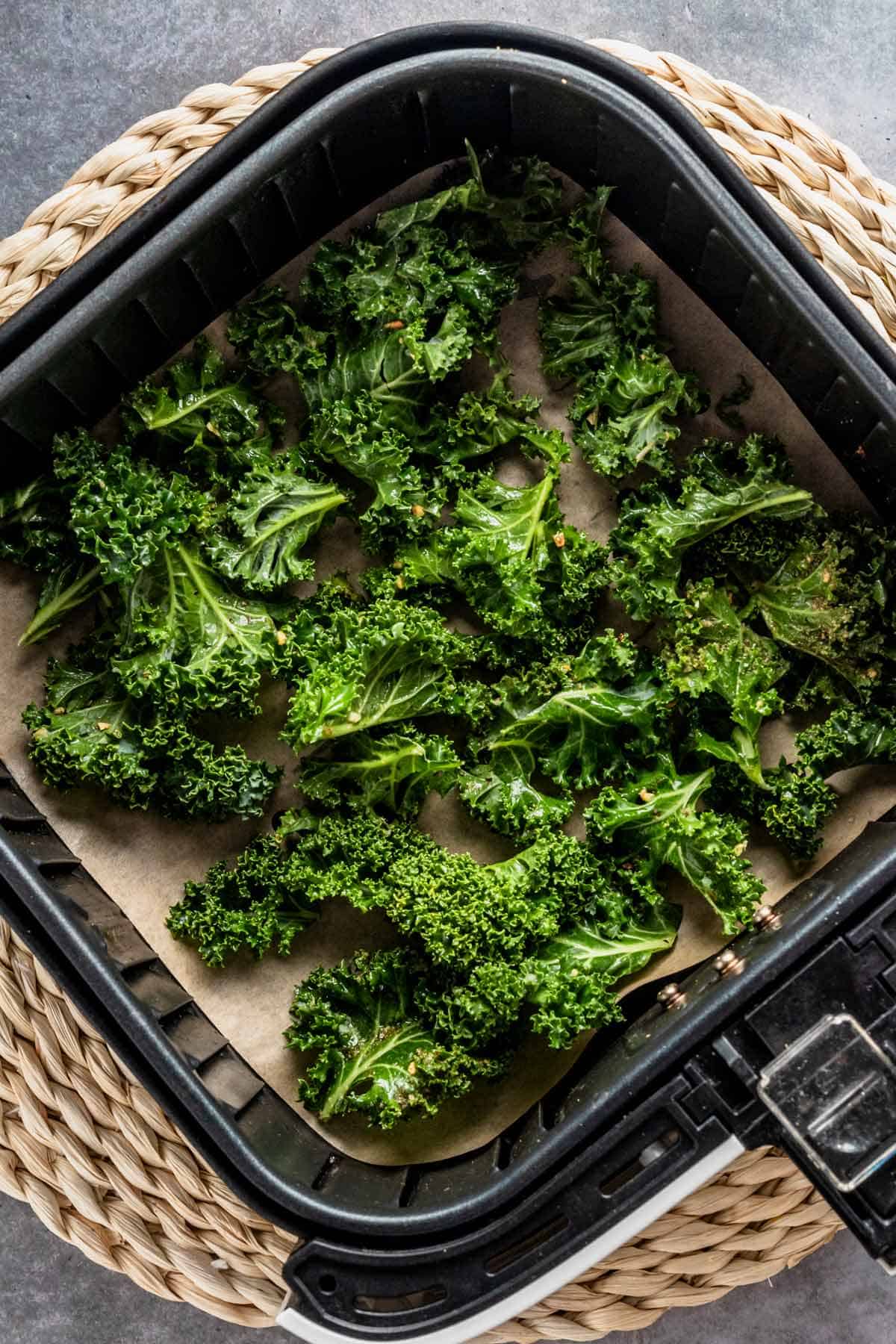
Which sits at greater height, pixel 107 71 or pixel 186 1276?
pixel 107 71

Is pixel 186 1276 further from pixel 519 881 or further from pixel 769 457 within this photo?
pixel 769 457

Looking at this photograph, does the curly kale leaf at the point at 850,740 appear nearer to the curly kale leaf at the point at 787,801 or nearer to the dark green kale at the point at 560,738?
the curly kale leaf at the point at 787,801

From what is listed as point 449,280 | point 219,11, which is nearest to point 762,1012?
point 449,280

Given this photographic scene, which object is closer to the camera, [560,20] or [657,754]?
[657,754]

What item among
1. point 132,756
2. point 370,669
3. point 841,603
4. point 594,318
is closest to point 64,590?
A: point 132,756

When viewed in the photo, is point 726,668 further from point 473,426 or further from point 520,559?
point 473,426

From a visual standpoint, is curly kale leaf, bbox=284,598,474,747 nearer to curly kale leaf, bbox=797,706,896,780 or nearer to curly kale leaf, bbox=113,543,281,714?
curly kale leaf, bbox=113,543,281,714
